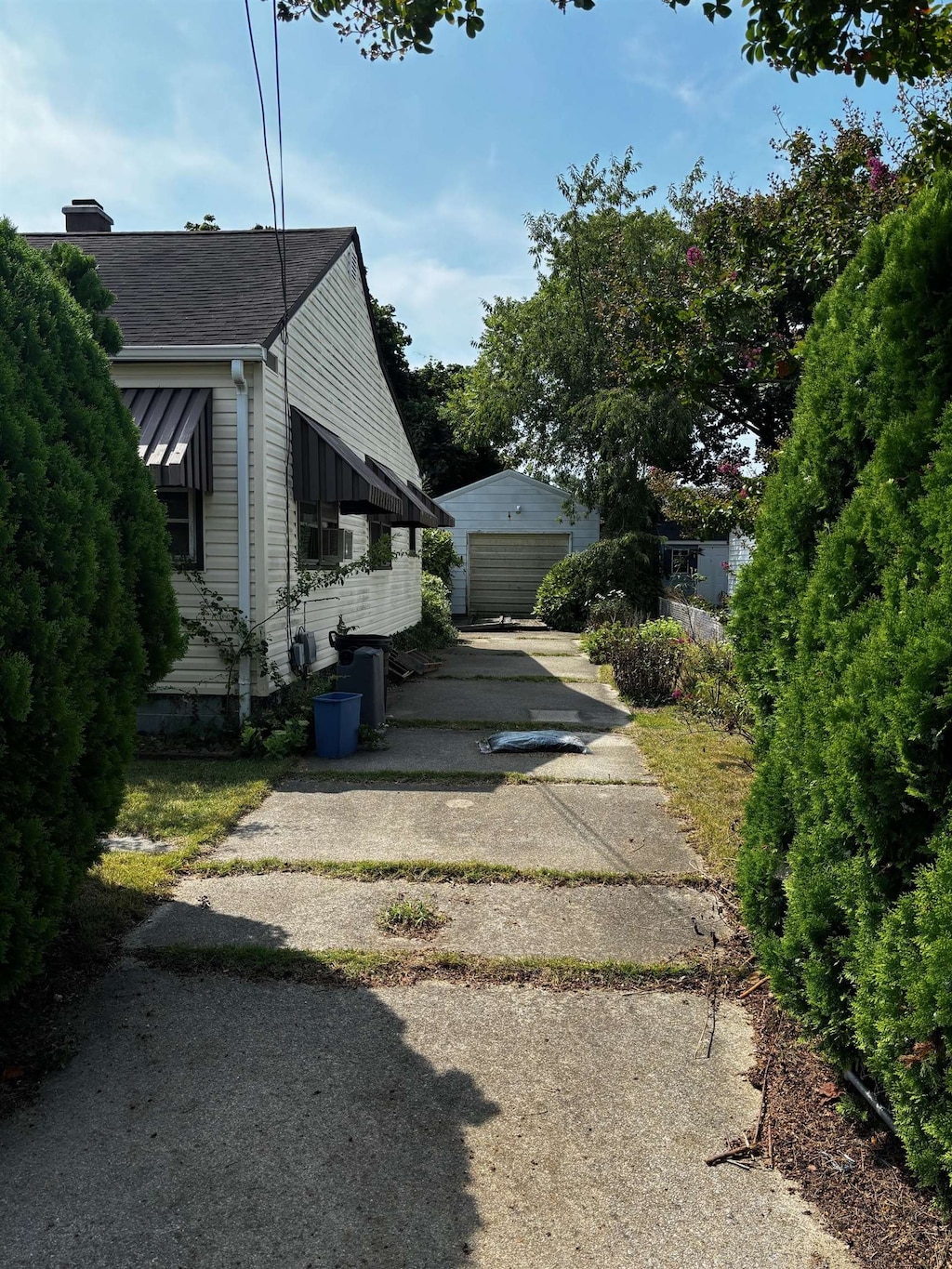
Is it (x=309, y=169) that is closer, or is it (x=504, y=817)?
(x=504, y=817)

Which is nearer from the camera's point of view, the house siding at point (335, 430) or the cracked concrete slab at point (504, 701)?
the house siding at point (335, 430)

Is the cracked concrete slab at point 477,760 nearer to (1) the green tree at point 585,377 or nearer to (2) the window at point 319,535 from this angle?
(2) the window at point 319,535

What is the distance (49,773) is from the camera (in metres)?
3.07

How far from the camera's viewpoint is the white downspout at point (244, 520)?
821cm

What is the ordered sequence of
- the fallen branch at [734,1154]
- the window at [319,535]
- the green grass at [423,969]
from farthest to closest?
the window at [319,535] < the green grass at [423,969] < the fallen branch at [734,1154]

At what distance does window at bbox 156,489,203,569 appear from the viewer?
27.4 ft

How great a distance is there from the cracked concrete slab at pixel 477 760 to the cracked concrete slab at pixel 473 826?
431 mm

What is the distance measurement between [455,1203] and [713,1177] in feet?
2.56

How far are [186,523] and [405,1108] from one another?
688 centimetres

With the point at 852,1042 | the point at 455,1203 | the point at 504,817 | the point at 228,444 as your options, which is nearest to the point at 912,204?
the point at 852,1042

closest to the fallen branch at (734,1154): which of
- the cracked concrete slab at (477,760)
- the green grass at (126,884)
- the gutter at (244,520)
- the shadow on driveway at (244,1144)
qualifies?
the shadow on driveway at (244,1144)

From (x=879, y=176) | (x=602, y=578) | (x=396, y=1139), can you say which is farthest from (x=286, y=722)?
(x=602, y=578)

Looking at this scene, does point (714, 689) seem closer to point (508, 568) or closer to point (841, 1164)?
point (841, 1164)

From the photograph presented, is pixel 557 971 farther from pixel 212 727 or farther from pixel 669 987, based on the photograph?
pixel 212 727
